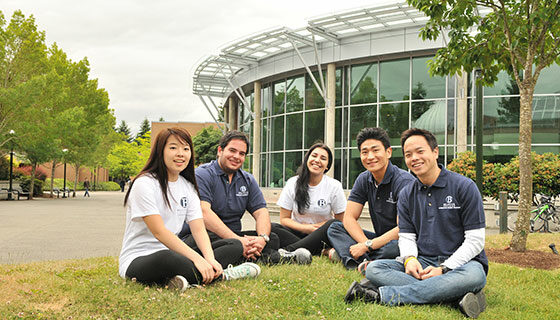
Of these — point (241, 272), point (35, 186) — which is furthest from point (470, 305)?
point (35, 186)

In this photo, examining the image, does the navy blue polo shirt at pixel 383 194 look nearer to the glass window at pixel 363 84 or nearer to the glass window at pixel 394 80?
the glass window at pixel 394 80

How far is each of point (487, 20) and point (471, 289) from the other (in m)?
5.59

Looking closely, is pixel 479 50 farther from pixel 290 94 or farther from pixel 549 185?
pixel 290 94

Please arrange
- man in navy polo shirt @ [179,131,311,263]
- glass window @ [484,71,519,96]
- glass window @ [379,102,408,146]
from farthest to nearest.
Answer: glass window @ [379,102,408,146] → glass window @ [484,71,519,96] → man in navy polo shirt @ [179,131,311,263]

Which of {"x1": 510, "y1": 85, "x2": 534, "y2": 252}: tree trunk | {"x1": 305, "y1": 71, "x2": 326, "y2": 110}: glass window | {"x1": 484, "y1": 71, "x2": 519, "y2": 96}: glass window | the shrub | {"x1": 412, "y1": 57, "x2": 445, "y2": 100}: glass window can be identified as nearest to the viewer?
{"x1": 510, "y1": 85, "x2": 534, "y2": 252}: tree trunk

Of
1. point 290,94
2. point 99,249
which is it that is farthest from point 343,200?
point 290,94

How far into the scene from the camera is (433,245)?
4.26m

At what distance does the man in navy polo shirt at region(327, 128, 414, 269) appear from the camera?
→ 5285mm

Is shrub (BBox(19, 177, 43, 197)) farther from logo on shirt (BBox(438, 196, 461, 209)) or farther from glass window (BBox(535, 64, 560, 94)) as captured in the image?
logo on shirt (BBox(438, 196, 461, 209))

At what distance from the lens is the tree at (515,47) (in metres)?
7.07

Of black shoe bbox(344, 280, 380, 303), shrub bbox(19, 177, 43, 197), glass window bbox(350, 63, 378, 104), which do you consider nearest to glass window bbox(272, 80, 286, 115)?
glass window bbox(350, 63, 378, 104)

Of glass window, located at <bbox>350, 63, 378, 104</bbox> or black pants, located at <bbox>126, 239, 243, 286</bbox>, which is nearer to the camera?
black pants, located at <bbox>126, 239, 243, 286</bbox>

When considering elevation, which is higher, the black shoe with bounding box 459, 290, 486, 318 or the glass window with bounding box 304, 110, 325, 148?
the glass window with bounding box 304, 110, 325, 148

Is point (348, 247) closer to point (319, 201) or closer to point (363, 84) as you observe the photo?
point (319, 201)
